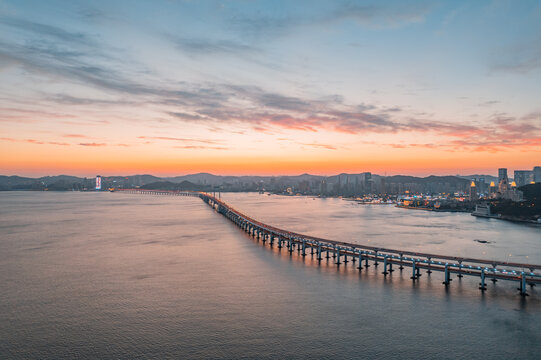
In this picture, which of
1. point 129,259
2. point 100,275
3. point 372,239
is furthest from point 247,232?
point 100,275

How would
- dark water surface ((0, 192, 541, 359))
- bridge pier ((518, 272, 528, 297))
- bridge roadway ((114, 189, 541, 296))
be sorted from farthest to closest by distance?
1. bridge roadway ((114, 189, 541, 296))
2. bridge pier ((518, 272, 528, 297))
3. dark water surface ((0, 192, 541, 359))

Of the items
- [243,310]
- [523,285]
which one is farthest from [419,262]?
[243,310]

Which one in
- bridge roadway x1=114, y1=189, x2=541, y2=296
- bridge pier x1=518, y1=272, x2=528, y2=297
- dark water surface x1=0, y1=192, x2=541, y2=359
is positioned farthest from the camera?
bridge roadway x1=114, y1=189, x2=541, y2=296

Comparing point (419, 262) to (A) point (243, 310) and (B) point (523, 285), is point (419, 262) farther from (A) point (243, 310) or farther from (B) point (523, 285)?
(A) point (243, 310)

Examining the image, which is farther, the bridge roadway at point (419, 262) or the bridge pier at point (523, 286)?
the bridge roadway at point (419, 262)

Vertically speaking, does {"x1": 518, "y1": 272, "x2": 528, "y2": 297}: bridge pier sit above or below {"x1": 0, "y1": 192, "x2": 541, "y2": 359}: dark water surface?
above

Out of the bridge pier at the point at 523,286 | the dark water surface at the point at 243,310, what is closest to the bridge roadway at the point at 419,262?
the bridge pier at the point at 523,286

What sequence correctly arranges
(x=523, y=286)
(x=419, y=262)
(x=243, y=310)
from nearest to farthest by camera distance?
(x=243, y=310)
(x=523, y=286)
(x=419, y=262)

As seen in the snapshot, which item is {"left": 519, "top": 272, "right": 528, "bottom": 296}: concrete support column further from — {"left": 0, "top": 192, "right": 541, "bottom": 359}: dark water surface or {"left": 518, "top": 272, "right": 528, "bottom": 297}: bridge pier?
{"left": 0, "top": 192, "right": 541, "bottom": 359}: dark water surface

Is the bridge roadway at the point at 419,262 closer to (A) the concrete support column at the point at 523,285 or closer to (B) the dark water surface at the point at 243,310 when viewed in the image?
(A) the concrete support column at the point at 523,285

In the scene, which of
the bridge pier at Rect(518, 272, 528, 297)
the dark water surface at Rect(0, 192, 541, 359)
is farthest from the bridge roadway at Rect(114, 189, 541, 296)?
the dark water surface at Rect(0, 192, 541, 359)

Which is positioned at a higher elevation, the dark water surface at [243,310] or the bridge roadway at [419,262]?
the bridge roadway at [419,262]
